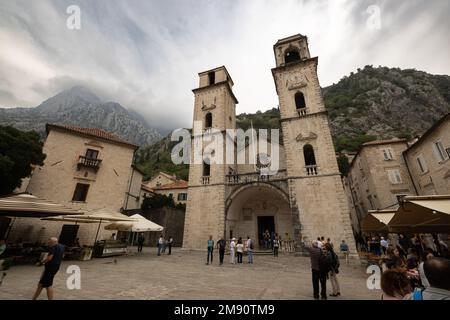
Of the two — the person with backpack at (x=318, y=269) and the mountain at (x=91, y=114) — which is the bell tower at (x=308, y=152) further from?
the mountain at (x=91, y=114)

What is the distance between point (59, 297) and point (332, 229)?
1507cm

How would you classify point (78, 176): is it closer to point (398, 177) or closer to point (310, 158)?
point (310, 158)

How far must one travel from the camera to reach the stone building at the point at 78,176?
15.0 metres

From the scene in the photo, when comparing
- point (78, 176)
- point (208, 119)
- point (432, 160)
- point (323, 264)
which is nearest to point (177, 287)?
point (323, 264)

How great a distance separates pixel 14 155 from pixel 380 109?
77.2 meters

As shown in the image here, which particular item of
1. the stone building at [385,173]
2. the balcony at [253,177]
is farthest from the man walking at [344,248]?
the stone building at [385,173]

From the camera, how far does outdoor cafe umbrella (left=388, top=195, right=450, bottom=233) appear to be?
4370mm

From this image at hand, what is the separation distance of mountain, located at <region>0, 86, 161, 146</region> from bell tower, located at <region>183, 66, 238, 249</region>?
9433cm

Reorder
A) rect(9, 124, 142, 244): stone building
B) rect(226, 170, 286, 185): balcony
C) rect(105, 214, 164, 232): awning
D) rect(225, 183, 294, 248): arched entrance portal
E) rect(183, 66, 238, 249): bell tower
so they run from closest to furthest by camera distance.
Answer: rect(105, 214, 164, 232): awning < rect(9, 124, 142, 244): stone building < rect(226, 170, 286, 185): balcony < rect(183, 66, 238, 249): bell tower < rect(225, 183, 294, 248): arched entrance portal

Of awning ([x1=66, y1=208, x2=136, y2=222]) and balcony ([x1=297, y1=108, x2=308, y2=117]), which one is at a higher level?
balcony ([x1=297, y1=108, x2=308, y2=117])

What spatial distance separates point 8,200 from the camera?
8.10 meters

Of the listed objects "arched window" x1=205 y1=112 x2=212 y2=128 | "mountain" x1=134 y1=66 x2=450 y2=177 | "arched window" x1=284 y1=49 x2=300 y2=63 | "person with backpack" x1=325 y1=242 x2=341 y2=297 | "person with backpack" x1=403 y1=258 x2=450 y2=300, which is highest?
"mountain" x1=134 y1=66 x2=450 y2=177

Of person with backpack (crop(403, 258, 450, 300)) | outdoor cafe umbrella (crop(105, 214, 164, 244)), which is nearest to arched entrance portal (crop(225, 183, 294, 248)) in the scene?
outdoor cafe umbrella (crop(105, 214, 164, 244))

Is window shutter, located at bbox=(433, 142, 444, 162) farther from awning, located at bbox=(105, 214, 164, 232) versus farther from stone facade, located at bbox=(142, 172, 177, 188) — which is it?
stone facade, located at bbox=(142, 172, 177, 188)
